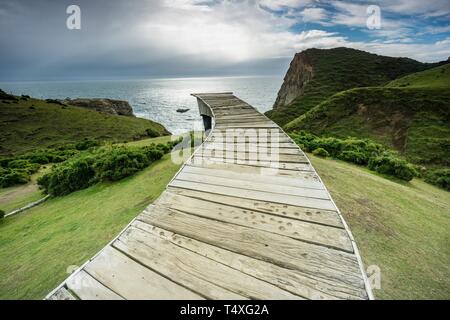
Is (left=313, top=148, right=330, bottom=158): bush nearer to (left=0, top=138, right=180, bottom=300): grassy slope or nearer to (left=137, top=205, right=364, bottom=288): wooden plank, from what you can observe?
(left=0, top=138, right=180, bottom=300): grassy slope

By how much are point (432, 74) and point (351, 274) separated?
4019 centimetres

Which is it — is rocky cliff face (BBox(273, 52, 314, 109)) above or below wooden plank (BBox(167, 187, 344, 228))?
above

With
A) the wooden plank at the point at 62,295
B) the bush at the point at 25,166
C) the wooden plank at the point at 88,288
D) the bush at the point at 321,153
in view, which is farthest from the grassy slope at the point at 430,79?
the bush at the point at 25,166

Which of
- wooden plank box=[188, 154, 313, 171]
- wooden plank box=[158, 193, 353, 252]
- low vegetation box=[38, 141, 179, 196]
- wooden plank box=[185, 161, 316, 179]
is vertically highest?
wooden plank box=[188, 154, 313, 171]

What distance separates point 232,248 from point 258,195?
4.36ft

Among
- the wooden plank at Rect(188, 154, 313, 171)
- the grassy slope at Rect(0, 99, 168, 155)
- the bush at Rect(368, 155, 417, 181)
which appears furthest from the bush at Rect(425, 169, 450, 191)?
the grassy slope at Rect(0, 99, 168, 155)

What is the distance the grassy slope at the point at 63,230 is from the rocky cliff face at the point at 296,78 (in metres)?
56.5

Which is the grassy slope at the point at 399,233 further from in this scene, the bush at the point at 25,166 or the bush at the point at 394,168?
the bush at the point at 25,166

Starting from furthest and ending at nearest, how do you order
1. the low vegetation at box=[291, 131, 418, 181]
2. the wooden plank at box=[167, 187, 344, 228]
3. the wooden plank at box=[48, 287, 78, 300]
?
the low vegetation at box=[291, 131, 418, 181]
the wooden plank at box=[167, 187, 344, 228]
the wooden plank at box=[48, 287, 78, 300]

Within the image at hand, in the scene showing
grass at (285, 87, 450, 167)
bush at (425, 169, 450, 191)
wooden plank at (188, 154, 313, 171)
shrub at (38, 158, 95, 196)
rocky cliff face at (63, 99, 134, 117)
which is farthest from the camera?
rocky cliff face at (63, 99, 134, 117)

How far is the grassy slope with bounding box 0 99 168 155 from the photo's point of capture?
80.6 ft

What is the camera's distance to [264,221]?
309cm

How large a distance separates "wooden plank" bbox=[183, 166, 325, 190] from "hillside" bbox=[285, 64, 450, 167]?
14937 millimetres

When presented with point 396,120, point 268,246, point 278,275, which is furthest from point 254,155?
point 396,120
